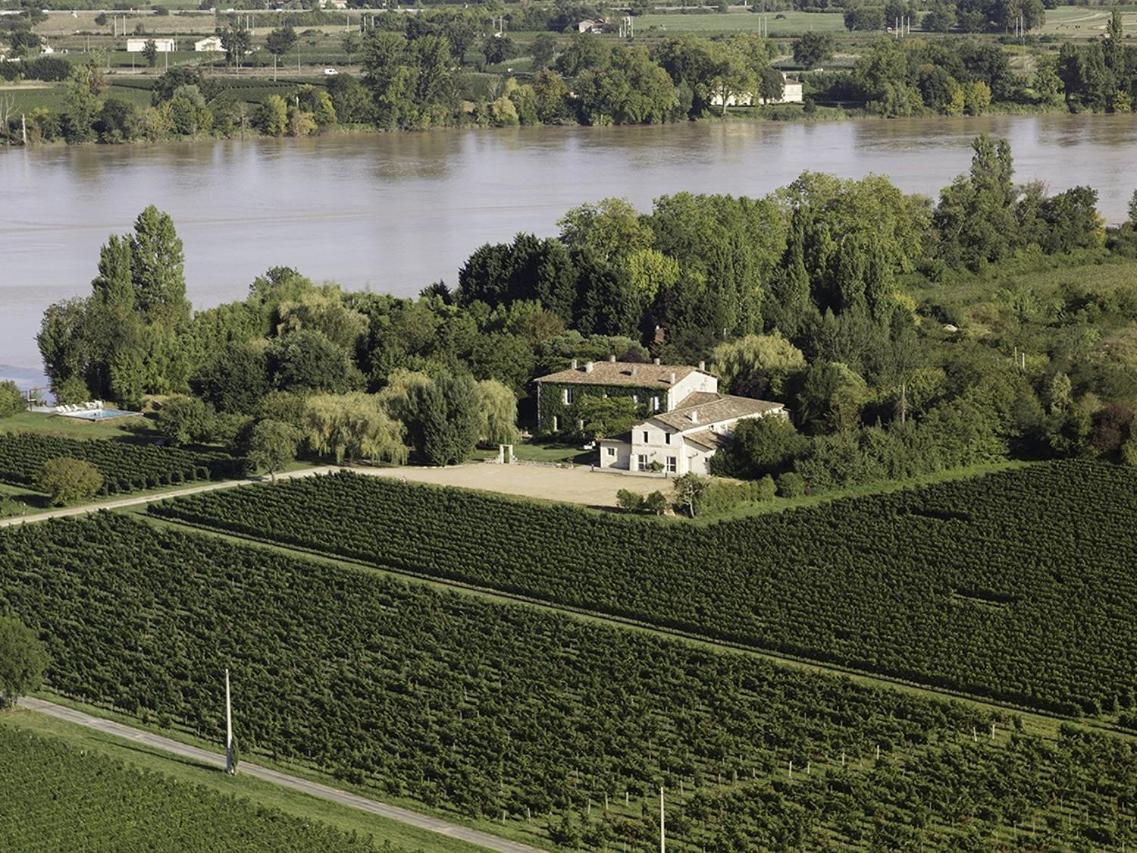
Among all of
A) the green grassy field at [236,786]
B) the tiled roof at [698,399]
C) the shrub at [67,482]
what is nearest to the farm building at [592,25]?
the tiled roof at [698,399]

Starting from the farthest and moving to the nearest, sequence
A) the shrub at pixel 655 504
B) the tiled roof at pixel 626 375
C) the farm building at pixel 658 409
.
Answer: the tiled roof at pixel 626 375 → the farm building at pixel 658 409 → the shrub at pixel 655 504

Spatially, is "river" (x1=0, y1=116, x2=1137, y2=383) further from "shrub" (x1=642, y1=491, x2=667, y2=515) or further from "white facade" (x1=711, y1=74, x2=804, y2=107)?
"shrub" (x1=642, y1=491, x2=667, y2=515)

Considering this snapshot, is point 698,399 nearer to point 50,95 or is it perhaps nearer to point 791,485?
point 791,485

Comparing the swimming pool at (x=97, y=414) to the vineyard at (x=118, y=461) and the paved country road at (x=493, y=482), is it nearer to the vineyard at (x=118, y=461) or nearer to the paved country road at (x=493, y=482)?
the vineyard at (x=118, y=461)

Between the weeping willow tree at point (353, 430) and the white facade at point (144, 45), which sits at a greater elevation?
the white facade at point (144, 45)

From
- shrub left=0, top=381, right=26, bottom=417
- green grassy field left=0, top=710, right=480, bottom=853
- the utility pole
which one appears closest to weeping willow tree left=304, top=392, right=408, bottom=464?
shrub left=0, top=381, right=26, bottom=417

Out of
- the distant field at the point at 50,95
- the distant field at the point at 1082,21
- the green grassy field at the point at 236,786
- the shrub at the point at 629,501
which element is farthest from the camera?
the distant field at the point at 1082,21

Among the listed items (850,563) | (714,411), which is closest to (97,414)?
(714,411)
